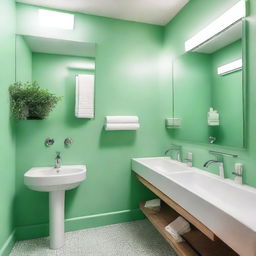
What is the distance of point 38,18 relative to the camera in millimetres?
2078

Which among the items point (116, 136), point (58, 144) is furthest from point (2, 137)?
point (116, 136)

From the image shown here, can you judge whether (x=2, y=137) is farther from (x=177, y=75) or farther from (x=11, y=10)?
(x=177, y=75)

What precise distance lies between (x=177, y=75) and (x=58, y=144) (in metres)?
1.63

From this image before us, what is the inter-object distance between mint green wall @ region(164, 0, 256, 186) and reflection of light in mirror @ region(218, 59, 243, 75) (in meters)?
0.07

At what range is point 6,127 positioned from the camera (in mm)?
1729

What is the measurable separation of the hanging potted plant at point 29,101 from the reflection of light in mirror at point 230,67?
5.39 feet

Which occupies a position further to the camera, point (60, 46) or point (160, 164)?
point (160, 164)

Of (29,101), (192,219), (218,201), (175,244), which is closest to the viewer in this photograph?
(192,219)

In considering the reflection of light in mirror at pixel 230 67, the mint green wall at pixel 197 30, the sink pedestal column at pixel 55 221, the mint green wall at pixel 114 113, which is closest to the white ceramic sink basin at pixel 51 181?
the sink pedestal column at pixel 55 221

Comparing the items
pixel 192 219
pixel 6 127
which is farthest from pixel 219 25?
pixel 6 127

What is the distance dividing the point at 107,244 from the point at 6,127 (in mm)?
1518

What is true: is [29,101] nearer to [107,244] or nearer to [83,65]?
[83,65]

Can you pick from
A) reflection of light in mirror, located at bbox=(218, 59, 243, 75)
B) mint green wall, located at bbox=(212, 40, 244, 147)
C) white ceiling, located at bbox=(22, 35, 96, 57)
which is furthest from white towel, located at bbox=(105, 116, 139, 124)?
reflection of light in mirror, located at bbox=(218, 59, 243, 75)

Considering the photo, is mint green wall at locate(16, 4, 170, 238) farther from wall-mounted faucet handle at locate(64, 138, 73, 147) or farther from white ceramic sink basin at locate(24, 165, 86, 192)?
white ceramic sink basin at locate(24, 165, 86, 192)
